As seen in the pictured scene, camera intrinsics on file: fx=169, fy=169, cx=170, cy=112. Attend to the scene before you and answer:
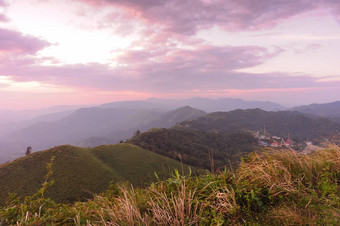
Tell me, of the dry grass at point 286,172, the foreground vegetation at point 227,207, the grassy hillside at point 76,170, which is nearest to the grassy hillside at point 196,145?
the grassy hillside at point 76,170

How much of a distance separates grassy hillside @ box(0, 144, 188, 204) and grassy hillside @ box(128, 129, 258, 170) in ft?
83.5

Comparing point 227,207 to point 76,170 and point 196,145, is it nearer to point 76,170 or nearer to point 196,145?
point 76,170

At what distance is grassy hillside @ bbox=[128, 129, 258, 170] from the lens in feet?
382

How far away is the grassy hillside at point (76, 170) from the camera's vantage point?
2199 inches

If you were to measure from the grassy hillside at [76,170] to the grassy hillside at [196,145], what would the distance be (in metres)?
25.4

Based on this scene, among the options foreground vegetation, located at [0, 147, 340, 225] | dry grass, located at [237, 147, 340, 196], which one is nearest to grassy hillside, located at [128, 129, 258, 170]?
dry grass, located at [237, 147, 340, 196]

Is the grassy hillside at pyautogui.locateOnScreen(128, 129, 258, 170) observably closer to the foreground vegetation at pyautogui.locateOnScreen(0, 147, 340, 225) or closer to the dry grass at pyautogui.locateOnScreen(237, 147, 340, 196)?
the dry grass at pyautogui.locateOnScreen(237, 147, 340, 196)

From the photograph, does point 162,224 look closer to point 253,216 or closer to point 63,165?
point 253,216

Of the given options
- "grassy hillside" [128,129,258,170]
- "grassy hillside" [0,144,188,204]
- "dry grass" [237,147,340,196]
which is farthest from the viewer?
"grassy hillside" [128,129,258,170]

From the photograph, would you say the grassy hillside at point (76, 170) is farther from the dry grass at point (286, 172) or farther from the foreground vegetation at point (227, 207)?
the foreground vegetation at point (227, 207)

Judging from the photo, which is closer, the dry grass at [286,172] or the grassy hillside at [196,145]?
the dry grass at [286,172]

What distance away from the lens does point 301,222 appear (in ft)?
9.95

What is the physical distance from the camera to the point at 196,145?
145 meters

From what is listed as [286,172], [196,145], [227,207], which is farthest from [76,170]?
[196,145]
